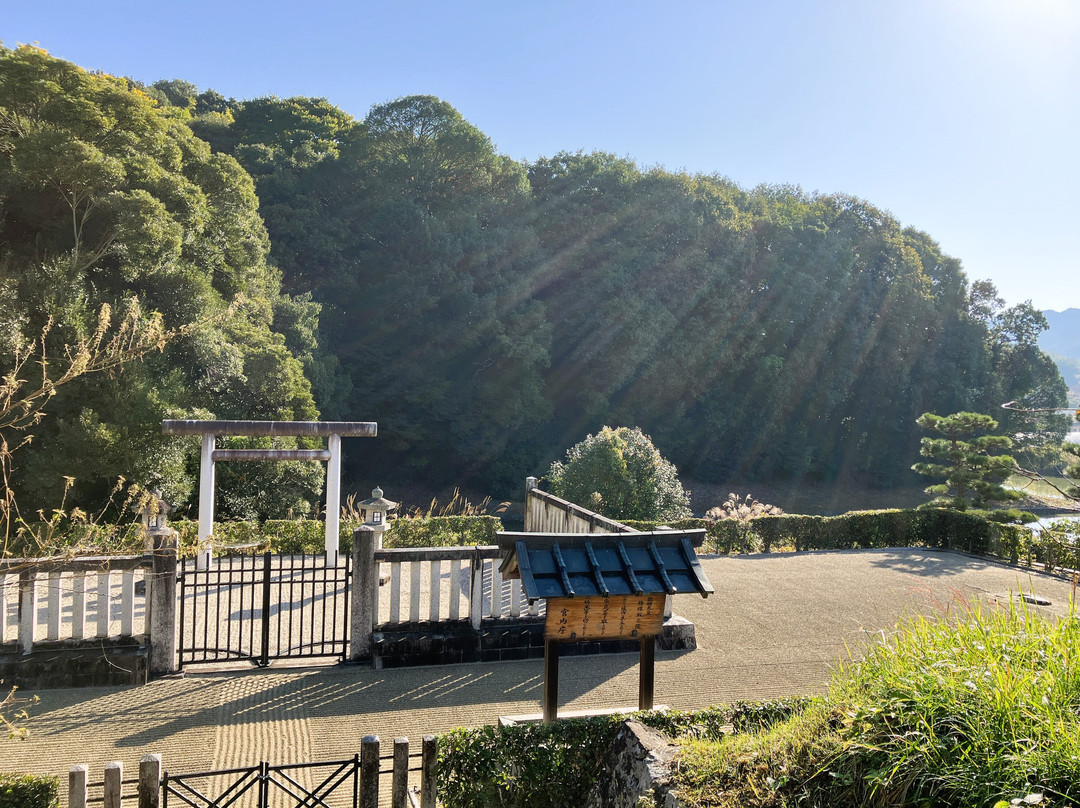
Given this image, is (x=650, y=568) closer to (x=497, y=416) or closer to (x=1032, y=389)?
(x=497, y=416)

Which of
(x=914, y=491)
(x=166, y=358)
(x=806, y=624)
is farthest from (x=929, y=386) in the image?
(x=166, y=358)

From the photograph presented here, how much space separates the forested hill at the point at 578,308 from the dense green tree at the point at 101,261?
11.1 ft

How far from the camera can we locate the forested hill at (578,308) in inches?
1029

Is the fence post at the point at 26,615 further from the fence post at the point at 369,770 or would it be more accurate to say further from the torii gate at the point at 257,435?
the fence post at the point at 369,770

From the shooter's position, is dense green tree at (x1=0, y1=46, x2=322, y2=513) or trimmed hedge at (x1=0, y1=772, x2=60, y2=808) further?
dense green tree at (x1=0, y1=46, x2=322, y2=513)

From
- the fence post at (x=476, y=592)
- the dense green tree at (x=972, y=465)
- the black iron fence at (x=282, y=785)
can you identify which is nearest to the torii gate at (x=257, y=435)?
the fence post at (x=476, y=592)

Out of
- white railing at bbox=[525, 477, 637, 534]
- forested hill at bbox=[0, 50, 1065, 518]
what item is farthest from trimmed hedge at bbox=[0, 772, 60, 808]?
forested hill at bbox=[0, 50, 1065, 518]

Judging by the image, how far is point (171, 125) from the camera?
17.1 meters

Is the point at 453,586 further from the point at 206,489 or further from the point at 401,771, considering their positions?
the point at 206,489

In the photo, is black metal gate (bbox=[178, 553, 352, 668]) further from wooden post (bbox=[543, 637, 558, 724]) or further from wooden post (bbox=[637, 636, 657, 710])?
wooden post (bbox=[637, 636, 657, 710])

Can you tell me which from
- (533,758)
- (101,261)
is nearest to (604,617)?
(533,758)

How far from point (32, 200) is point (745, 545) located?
1693cm

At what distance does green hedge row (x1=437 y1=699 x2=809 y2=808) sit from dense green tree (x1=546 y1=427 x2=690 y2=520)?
9573mm

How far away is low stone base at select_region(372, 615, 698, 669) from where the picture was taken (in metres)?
6.32
